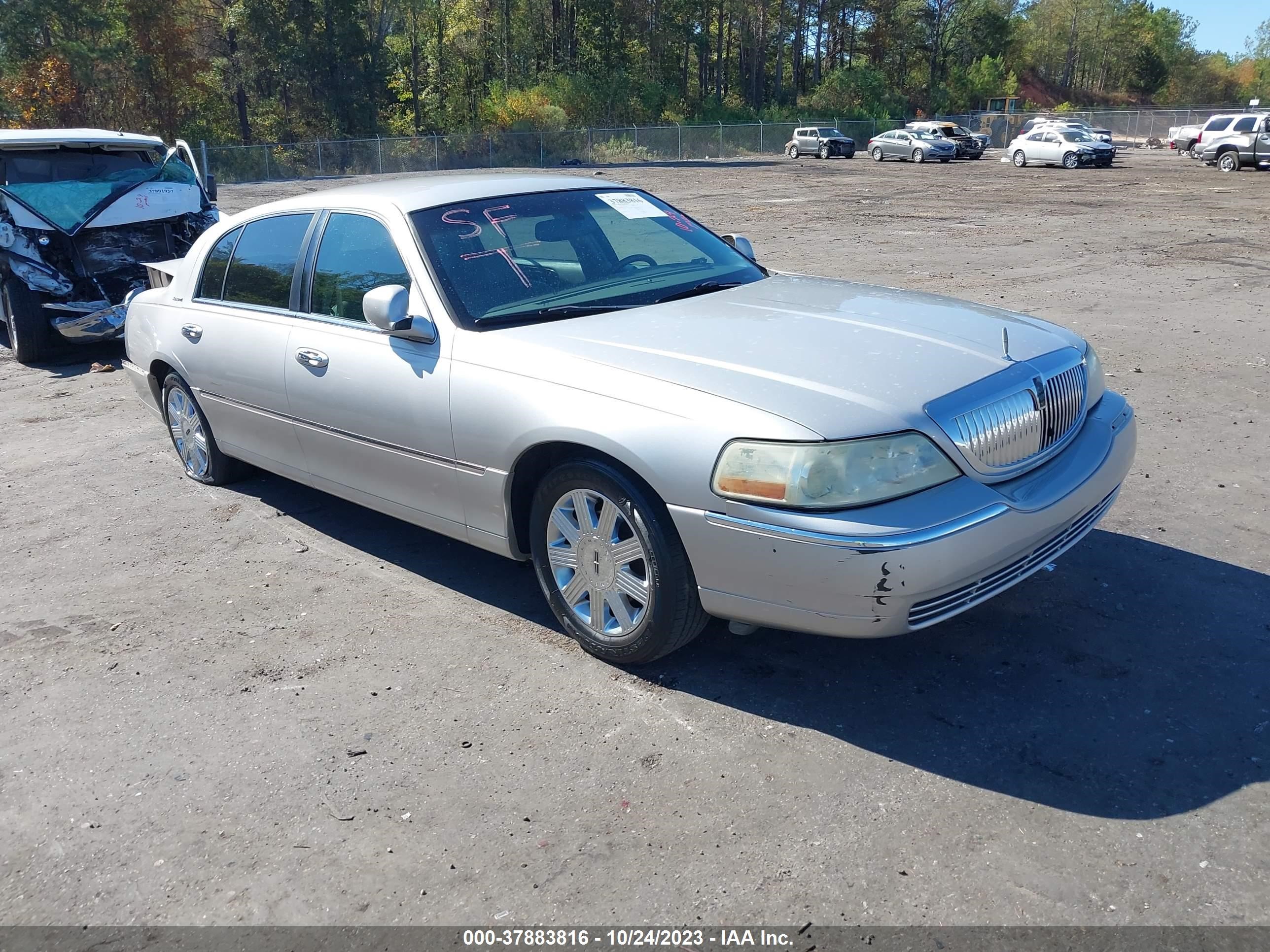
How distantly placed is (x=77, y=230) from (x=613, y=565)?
8.34 m

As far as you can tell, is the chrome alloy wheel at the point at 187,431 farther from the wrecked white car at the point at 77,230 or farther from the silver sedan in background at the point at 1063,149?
the silver sedan in background at the point at 1063,149

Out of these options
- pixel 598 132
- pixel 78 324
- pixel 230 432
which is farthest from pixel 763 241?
pixel 598 132

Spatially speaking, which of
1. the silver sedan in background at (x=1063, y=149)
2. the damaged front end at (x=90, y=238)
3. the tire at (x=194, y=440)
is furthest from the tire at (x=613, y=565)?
the silver sedan in background at (x=1063, y=149)

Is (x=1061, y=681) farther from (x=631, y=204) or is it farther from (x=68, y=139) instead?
(x=68, y=139)

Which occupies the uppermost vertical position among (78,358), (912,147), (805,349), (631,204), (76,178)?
(912,147)

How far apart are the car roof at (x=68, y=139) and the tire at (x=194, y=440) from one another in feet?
18.0

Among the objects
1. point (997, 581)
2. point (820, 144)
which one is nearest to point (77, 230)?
point (997, 581)

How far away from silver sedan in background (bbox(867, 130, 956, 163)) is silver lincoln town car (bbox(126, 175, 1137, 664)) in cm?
4521

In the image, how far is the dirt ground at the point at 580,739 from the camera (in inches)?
108

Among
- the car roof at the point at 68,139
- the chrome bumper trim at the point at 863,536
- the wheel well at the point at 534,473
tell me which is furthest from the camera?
the car roof at the point at 68,139

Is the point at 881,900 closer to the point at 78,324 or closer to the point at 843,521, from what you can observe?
the point at 843,521

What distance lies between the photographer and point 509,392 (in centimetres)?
378

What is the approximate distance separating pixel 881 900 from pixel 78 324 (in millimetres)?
→ 9224

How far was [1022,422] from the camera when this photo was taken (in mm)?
3551
